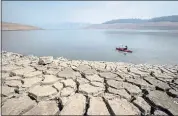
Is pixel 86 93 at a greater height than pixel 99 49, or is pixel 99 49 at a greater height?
pixel 99 49

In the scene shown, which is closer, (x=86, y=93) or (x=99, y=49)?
(x=86, y=93)

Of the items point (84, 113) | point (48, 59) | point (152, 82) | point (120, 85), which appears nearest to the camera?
point (84, 113)

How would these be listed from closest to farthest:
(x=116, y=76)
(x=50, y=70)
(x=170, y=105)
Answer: (x=170, y=105) → (x=116, y=76) → (x=50, y=70)

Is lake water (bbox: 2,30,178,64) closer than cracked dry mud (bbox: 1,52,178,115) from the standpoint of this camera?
No

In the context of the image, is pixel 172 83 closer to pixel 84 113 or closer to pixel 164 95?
pixel 164 95

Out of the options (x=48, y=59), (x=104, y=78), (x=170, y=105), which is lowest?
(x=170, y=105)

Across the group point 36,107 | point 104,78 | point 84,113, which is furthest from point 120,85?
point 36,107

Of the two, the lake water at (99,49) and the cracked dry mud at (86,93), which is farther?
the lake water at (99,49)

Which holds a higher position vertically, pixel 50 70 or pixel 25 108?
pixel 50 70
